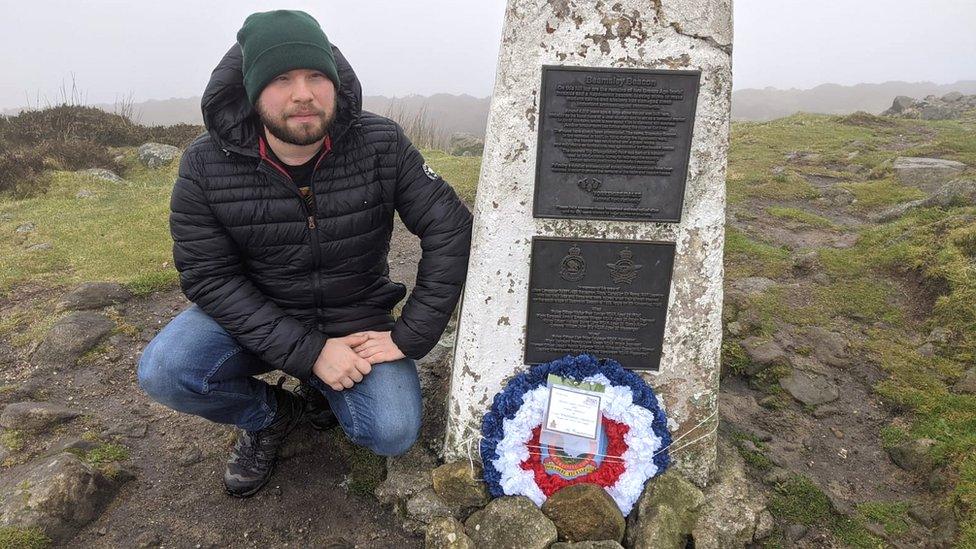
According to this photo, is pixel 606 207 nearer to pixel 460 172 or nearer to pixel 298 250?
pixel 298 250

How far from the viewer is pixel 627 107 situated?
9.03 feet

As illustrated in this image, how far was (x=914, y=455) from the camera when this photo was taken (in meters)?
3.60

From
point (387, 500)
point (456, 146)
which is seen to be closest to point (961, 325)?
point (387, 500)

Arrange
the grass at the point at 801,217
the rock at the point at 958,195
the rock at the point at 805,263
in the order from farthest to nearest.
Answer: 1. the grass at the point at 801,217
2. the rock at the point at 958,195
3. the rock at the point at 805,263

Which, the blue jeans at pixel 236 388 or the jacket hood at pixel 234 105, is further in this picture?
the blue jeans at pixel 236 388

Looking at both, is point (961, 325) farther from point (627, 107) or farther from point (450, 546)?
point (450, 546)

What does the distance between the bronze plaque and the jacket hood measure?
50.4 inches

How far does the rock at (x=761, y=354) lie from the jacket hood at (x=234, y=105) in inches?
138

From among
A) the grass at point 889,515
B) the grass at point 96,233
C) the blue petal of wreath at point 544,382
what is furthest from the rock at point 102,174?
the grass at point 889,515

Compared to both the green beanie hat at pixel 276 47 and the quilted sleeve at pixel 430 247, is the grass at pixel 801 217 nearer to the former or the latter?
the quilted sleeve at pixel 430 247

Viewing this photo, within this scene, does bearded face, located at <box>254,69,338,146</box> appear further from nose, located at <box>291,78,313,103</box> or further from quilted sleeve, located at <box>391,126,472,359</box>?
quilted sleeve, located at <box>391,126,472,359</box>

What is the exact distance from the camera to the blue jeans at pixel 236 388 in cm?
301

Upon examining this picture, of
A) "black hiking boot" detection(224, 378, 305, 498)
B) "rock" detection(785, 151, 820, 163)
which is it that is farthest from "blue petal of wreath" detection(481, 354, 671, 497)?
"rock" detection(785, 151, 820, 163)

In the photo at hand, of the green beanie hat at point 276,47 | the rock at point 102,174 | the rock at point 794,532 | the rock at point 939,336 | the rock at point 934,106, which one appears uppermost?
the rock at point 934,106
